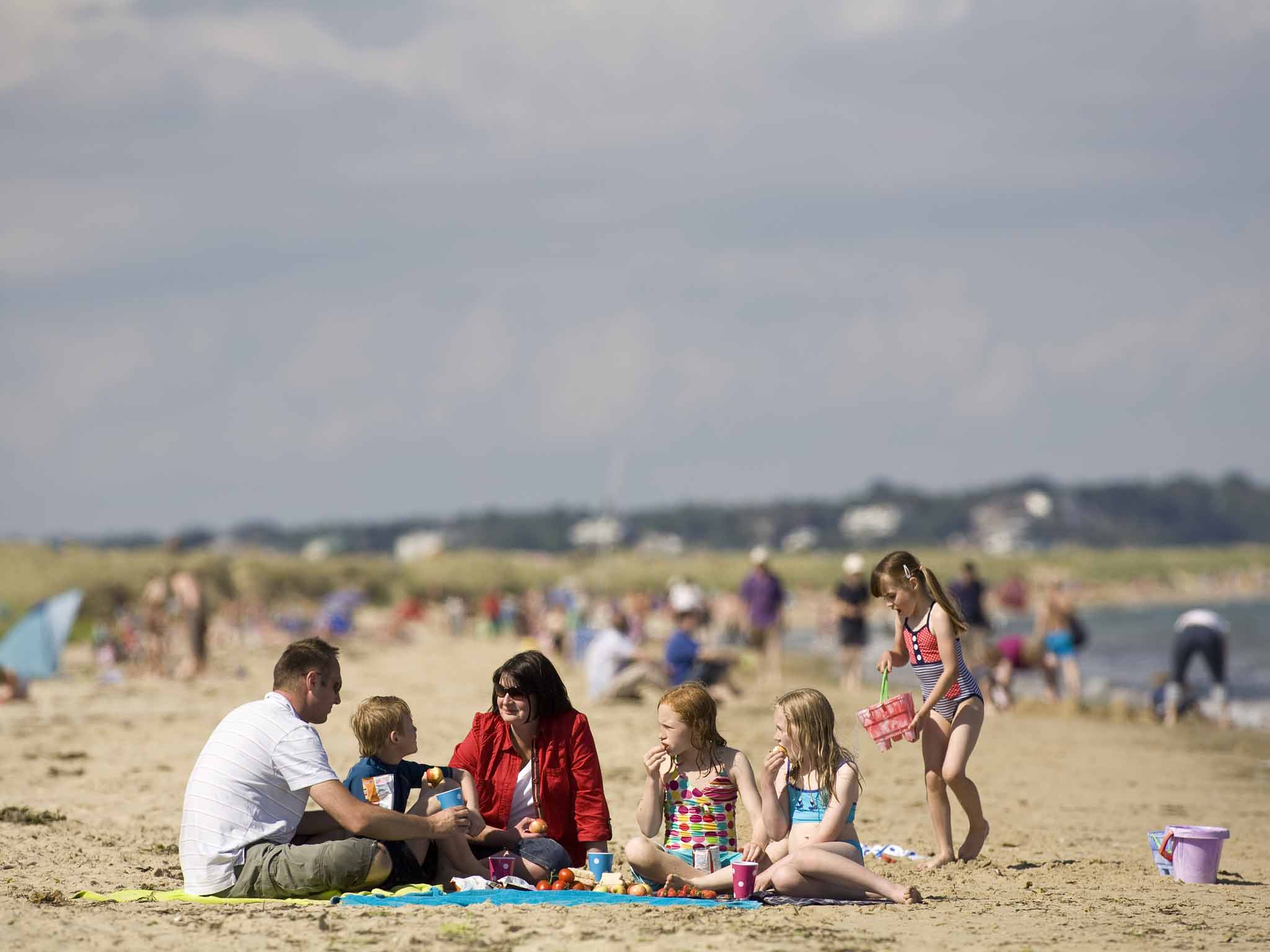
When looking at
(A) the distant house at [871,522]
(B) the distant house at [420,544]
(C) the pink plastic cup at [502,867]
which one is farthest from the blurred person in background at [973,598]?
(A) the distant house at [871,522]

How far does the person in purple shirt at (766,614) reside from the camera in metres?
16.5

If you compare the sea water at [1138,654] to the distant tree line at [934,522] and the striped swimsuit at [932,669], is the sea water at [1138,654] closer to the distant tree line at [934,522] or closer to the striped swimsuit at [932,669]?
the striped swimsuit at [932,669]

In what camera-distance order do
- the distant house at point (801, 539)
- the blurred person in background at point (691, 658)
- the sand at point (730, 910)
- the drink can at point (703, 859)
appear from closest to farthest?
the sand at point (730, 910) → the drink can at point (703, 859) → the blurred person in background at point (691, 658) → the distant house at point (801, 539)

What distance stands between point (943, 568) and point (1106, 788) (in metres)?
51.0

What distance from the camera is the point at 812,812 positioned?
18.3ft

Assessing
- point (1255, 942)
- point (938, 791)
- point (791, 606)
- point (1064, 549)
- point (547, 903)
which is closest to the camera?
point (1255, 942)

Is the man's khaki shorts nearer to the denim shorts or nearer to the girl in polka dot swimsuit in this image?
the denim shorts

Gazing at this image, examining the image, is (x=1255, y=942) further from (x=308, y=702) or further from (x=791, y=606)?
(x=791, y=606)

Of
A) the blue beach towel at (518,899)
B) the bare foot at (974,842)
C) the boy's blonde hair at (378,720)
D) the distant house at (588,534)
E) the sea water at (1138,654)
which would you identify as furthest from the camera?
the distant house at (588,534)

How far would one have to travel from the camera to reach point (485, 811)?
579cm

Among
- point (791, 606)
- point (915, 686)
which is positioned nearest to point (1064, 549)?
point (791, 606)

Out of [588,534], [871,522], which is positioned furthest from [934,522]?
[588,534]

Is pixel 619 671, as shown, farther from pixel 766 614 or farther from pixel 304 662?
pixel 304 662

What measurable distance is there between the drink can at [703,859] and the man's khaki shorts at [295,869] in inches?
48.3
